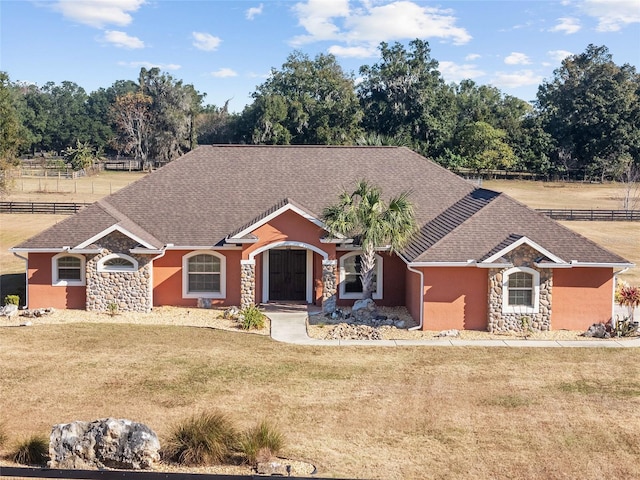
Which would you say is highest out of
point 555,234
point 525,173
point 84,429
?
point 525,173

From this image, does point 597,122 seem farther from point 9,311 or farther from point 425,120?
point 9,311

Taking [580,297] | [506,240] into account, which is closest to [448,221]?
[506,240]

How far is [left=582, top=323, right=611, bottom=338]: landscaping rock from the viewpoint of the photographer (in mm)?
22250

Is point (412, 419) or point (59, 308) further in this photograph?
point (59, 308)

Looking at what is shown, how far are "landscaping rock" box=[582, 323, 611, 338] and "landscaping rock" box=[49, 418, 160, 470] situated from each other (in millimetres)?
16691

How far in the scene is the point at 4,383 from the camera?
1599cm

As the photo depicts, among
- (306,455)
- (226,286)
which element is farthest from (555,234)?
(306,455)

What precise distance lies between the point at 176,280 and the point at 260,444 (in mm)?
15453

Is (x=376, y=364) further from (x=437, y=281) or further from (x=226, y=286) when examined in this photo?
(x=226, y=286)

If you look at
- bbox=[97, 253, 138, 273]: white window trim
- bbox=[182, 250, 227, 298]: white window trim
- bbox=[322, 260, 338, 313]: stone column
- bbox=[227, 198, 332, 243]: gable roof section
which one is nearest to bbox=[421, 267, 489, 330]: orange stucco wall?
bbox=[322, 260, 338, 313]: stone column

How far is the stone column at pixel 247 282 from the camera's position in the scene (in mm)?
25141

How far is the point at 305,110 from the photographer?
8431 cm

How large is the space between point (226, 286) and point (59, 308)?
6.36 m

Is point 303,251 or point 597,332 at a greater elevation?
point 303,251
